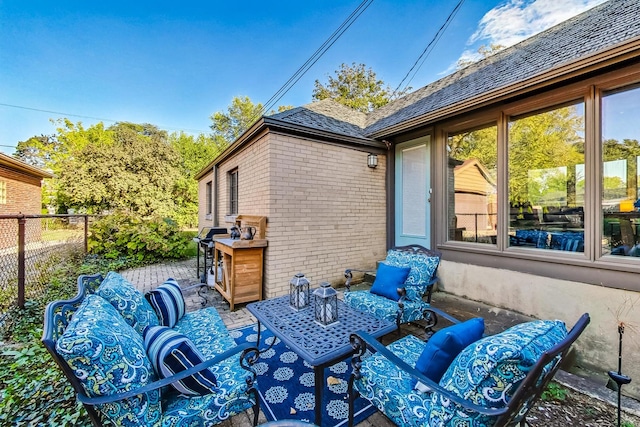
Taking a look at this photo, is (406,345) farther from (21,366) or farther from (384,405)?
(21,366)

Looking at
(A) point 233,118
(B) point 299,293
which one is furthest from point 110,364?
(A) point 233,118

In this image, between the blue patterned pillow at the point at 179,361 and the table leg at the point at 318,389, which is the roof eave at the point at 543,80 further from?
the blue patterned pillow at the point at 179,361

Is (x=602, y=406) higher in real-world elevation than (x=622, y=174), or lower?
lower

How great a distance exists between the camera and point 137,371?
51.8 inches

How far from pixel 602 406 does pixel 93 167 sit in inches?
→ 759

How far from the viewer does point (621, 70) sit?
2852mm

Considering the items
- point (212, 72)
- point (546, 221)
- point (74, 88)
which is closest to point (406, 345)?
point (546, 221)

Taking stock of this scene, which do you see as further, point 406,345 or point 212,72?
point 212,72

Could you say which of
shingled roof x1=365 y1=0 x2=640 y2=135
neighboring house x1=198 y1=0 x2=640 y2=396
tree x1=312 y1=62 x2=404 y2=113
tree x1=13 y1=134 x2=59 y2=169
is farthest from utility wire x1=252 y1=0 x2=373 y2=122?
tree x1=13 y1=134 x2=59 y2=169

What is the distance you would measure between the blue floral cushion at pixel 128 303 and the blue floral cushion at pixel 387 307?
6.85ft

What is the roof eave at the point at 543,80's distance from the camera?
262cm

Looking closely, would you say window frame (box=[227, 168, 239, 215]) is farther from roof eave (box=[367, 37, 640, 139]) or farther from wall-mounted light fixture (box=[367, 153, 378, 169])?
roof eave (box=[367, 37, 640, 139])

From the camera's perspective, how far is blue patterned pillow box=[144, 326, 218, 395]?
1.42 m

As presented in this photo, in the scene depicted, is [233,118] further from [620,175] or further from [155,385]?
[155,385]
